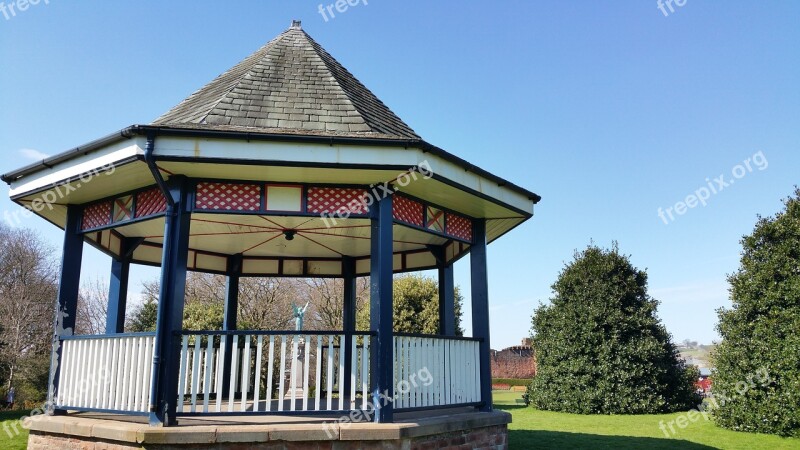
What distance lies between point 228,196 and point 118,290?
12.1ft

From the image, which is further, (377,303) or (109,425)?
(377,303)

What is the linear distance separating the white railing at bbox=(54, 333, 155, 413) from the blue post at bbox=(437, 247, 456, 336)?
472 centimetres

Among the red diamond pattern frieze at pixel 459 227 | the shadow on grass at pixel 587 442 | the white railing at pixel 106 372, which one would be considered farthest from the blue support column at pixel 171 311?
the shadow on grass at pixel 587 442

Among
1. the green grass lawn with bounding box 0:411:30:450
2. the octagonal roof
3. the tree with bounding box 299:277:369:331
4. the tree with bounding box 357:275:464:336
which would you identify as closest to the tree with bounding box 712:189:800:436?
the octagonal roof

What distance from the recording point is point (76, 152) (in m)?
6.79

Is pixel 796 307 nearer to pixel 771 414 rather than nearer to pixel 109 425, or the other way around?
pixel 771 414

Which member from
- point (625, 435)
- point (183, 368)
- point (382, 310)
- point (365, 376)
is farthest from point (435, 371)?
point (625, 435)

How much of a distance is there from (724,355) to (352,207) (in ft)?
34.3

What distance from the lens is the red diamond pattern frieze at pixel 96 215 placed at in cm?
780

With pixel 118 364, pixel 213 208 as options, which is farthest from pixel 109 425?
pixel 213 208

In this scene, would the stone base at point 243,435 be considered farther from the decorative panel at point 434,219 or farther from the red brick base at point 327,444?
the decorative panel at point 434,219

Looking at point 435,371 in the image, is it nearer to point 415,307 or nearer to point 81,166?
point 81,166

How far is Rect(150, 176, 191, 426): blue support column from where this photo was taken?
6066mm

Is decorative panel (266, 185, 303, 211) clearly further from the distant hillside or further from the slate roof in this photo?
the distant hillside
